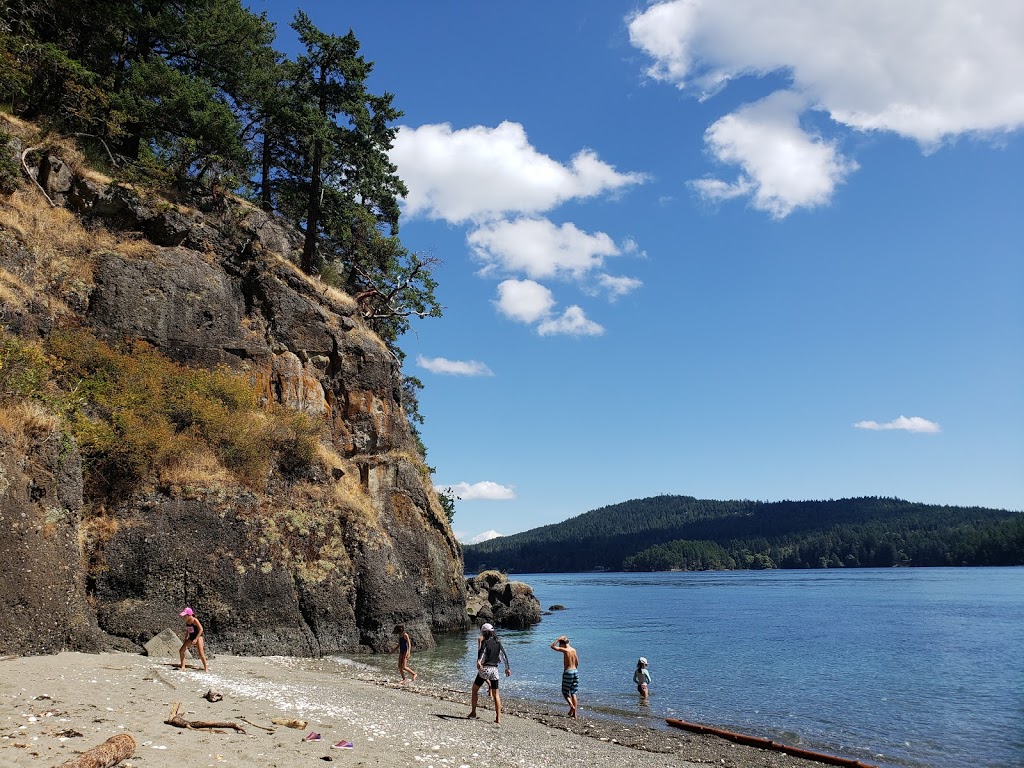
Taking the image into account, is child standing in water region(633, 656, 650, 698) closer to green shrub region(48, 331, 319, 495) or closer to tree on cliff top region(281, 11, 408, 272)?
green shrub region(48, 331, 319, 495)

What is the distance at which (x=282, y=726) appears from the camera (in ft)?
37.0

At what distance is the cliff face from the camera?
51.8 feet

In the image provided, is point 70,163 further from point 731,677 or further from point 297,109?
point 731,677

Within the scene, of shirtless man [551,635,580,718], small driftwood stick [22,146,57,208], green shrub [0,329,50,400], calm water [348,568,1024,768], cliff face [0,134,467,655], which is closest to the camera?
cliff face [0,134,467,655]

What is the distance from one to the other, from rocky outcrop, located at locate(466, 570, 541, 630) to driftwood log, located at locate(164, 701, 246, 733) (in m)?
39.1

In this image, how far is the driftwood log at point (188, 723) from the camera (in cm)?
998

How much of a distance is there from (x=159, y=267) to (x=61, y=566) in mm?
14785

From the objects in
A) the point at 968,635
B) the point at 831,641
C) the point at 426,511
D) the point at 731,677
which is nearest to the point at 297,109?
the point at 426,511

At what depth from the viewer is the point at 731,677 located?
91.0 feet

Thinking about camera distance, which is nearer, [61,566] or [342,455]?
[61,566]

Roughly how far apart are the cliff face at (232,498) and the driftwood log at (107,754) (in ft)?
26.6

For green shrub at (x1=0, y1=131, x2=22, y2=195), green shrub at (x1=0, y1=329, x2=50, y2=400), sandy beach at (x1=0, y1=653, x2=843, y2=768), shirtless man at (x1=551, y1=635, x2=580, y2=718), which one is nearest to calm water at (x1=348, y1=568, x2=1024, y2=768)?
shirtless man at (x1=551, y1=635, x2=580, y2=718)

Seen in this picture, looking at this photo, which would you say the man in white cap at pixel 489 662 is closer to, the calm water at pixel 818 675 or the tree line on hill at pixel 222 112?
the calm water at pixel 818 675

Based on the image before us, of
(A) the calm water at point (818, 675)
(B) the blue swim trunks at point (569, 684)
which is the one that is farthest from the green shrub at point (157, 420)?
(B) the blue swim trunks at point (569, 684)
